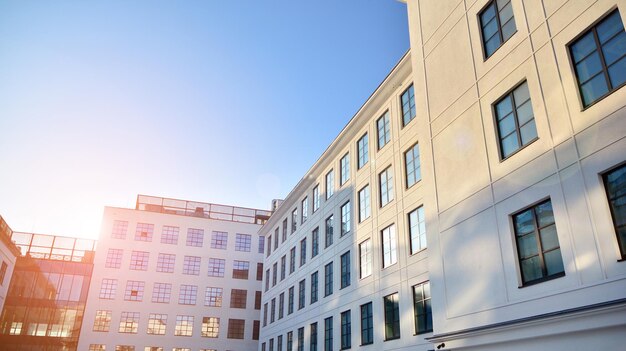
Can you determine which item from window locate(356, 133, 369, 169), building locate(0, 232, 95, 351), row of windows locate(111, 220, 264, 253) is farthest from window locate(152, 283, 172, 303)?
window locate(356, 133, 369, 169)

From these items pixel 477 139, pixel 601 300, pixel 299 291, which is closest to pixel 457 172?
pixel 477 139

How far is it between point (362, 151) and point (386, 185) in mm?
4204

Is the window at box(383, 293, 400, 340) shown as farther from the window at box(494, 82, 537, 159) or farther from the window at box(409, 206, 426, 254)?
the window at box(494, 82, 537, 159)

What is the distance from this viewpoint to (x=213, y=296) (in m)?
52.4

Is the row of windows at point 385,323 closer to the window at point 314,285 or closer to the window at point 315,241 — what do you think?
the window at point 314,285

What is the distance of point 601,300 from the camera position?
32.0 ft

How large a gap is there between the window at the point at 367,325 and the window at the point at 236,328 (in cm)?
3033

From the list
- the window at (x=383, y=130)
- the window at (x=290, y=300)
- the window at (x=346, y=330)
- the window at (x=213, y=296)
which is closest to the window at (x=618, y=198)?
the window at (x=383, y=130)

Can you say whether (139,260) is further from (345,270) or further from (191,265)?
(345,270)

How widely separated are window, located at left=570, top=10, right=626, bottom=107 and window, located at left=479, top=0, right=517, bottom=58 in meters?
2.59

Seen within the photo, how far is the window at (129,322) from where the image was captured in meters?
48.4

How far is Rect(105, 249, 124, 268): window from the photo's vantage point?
50625 millimetres

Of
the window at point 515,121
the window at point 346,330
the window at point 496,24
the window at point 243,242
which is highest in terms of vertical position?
the window at point 243,242

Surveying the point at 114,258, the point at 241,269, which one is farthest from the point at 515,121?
the point at 114,258
